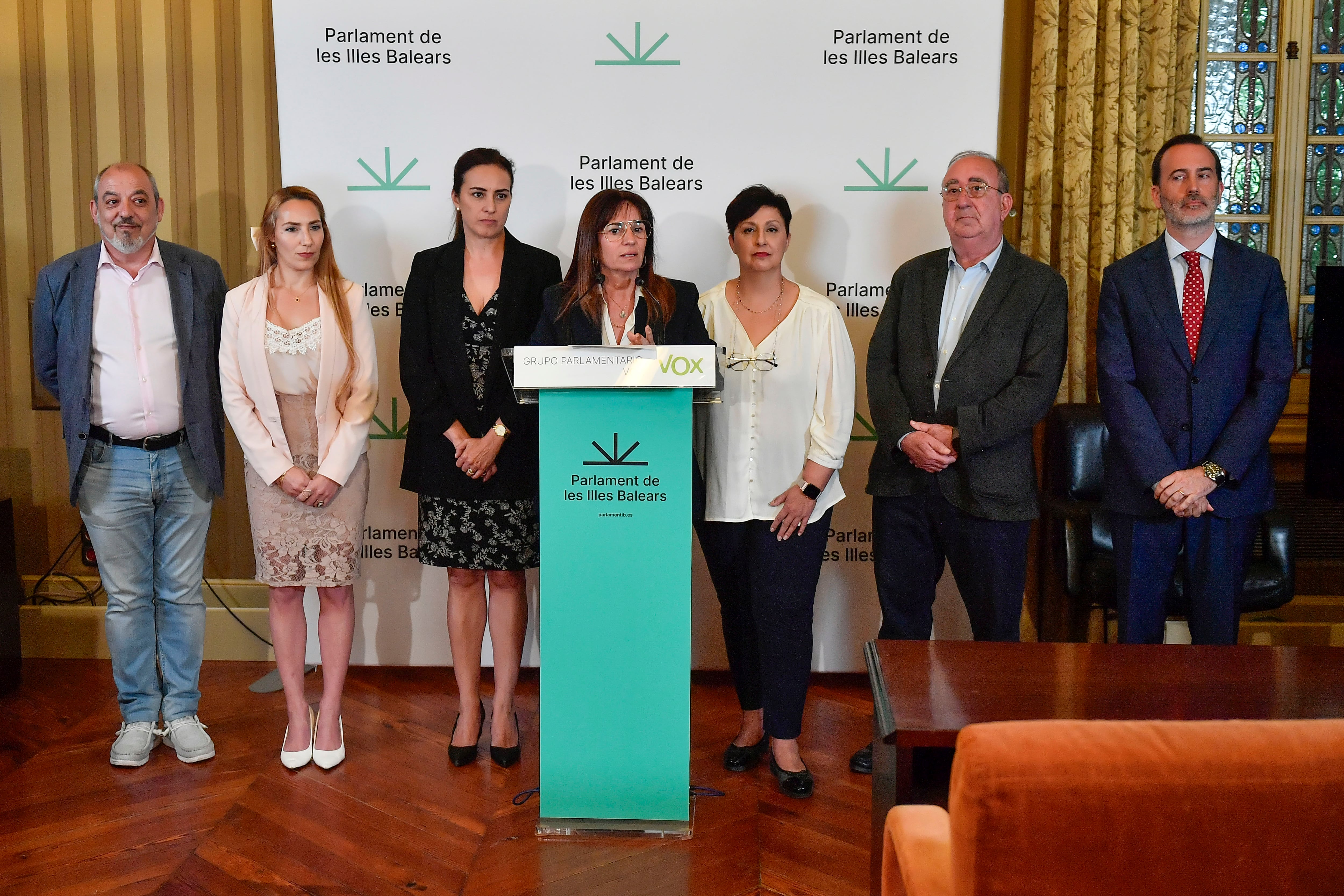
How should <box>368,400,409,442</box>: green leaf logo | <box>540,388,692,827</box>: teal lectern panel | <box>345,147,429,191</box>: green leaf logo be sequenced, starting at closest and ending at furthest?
1. <box>540,388,692,827</box>: teal lectern panel
2. <box>345,147,429,191</box>: green leaf logo
3. <box>368,400,409,442</box>: green leaf logo

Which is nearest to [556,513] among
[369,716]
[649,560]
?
[649,560]

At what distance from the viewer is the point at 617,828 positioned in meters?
2.70

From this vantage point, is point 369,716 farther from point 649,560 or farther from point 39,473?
point 39,473

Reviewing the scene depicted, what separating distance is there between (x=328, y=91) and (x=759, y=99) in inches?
61.4

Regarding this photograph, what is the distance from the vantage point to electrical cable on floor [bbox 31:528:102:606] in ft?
14.2

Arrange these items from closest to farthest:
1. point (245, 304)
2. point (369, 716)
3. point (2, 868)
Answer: point (2, 868)
point (245, 304)
point (369, 716)

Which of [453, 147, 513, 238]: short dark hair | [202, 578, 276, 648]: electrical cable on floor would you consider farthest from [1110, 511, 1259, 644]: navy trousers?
[202, 578, 276, 648]: electrical cable on floor

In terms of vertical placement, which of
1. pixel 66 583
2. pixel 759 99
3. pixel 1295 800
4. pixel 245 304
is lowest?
pixel 66 583

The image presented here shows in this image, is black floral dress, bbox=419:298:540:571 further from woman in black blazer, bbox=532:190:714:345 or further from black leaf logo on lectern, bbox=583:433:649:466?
black leaf logo on lectern, bbox=583:433:649:466

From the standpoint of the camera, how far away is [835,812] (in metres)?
2.86

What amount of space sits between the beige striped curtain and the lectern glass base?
2.33m

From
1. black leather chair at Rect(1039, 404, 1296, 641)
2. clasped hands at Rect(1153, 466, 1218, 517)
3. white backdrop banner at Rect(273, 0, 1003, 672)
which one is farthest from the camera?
white backdrop banner at Rect(273, 0, 1003, 672)

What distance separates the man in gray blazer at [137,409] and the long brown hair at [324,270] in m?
0.33

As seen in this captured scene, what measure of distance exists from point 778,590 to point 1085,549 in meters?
1.31
